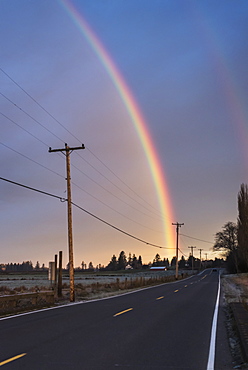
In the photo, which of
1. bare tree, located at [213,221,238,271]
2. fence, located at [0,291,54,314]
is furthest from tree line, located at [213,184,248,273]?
fence, located at [0,291,54,314]

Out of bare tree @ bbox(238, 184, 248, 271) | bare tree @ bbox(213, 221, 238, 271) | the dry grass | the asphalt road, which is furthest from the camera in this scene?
bare tree @ bbox(213, 221, 238, 271)

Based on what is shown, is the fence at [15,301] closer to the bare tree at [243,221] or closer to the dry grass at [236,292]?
the dry grass at [236,292]

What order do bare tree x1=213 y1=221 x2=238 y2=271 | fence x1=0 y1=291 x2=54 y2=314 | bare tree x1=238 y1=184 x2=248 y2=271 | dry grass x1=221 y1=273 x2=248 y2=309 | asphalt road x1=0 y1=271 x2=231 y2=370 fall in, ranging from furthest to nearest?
1. bare tree x1=213 y1=221 x2=238 y2=271
2. bare tree x1=238 y1=184 x2=248 y2=271
3. dry grass x1=221 y1=273 x2=248 y2=309
4. fence x1=0 y1=291 x2=54 y2=314
5. asphalt road x1=0 y1=271 x2=231 y2=370

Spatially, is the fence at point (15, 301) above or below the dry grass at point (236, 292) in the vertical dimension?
above

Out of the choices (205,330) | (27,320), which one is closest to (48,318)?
(27,320)

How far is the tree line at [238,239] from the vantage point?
77.3m

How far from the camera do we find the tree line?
253ft

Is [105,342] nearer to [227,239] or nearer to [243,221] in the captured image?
[243,221]

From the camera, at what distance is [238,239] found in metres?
80.8

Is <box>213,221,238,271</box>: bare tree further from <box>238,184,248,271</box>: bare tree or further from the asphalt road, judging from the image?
the asphalt road

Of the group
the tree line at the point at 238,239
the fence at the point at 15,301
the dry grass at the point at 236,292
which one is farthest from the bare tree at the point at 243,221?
the fence at the point at 15,301

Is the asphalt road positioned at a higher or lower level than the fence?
lower

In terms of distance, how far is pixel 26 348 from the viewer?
9.51 meters

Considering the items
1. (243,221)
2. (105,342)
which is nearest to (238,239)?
(243,221)
